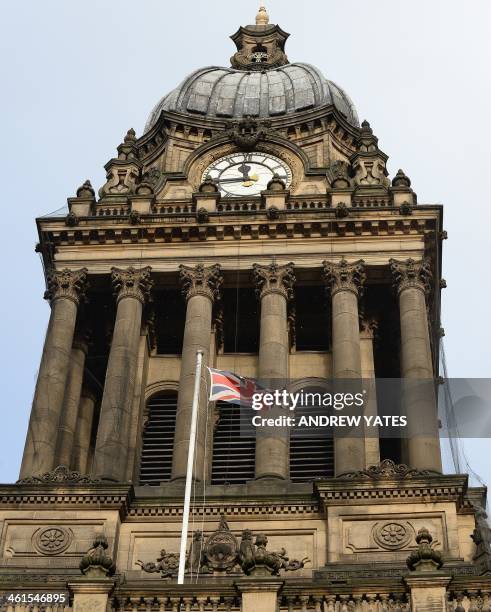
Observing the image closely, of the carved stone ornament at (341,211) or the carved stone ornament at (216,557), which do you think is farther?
the carved stone ornament at (341,211)

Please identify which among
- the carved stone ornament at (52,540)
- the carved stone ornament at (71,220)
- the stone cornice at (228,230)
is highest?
the carved stone ornament at (71,220)

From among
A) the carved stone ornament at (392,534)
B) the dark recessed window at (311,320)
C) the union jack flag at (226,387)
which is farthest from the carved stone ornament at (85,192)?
the carved stone ornament at (392,534)

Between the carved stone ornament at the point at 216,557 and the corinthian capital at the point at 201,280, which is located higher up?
the corinthian capital at the point at 201,280

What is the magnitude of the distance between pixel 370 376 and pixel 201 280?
643cm

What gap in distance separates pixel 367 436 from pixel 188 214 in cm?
Result: 1110

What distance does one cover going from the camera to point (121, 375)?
137 ft

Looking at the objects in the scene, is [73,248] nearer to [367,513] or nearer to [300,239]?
[300,239]

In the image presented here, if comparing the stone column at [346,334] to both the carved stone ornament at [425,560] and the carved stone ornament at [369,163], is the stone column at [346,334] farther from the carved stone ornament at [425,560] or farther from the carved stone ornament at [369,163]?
the carved stone ornament at [425,560]

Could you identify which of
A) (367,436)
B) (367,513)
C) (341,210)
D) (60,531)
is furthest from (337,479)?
(341,210)

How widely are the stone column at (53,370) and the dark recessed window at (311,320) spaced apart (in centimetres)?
730

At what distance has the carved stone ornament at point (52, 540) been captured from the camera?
35.8m

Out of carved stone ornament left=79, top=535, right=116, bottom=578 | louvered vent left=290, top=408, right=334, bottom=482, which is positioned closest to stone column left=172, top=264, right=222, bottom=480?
louvered vent left=290, top=408, right=334, bottom=482

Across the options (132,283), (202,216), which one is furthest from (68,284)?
(202,216)

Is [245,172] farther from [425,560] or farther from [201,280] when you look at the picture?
[425,560]
